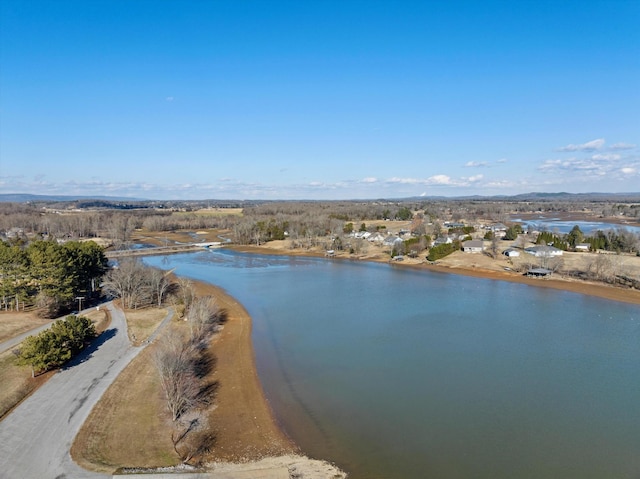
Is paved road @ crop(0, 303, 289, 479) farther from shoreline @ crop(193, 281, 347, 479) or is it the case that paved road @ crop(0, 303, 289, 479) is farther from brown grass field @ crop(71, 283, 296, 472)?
shoreline @ crop(193, 281, 347, 479)

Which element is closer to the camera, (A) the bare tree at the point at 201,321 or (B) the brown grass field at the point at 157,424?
(B) the brown grass field at the point at 157,424

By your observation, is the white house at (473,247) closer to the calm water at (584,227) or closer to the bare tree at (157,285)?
the calm water at (584,227)

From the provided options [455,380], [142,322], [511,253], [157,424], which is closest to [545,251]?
[511,253]

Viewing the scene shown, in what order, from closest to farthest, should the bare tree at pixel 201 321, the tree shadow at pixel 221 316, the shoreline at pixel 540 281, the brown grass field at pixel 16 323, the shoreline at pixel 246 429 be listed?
the shoreline at pixel 246 429, the brown grass field at pixel 16 323, the bare tree at pixel 201 321, the tree shadow at pixel 221 316, the shoreline at pixel 540 281

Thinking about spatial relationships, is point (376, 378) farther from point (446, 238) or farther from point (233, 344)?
point (446, 238)

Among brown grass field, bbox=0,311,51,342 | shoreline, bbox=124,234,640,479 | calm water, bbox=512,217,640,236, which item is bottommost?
shoreline, bbox=124,234,640,479

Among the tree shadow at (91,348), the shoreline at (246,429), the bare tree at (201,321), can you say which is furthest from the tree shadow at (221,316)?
the tree shadow at (91,348)

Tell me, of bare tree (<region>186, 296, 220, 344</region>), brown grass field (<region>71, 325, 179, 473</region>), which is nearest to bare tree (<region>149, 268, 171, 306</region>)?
bare tree (<region>186, 296, 220, 344</region>)
